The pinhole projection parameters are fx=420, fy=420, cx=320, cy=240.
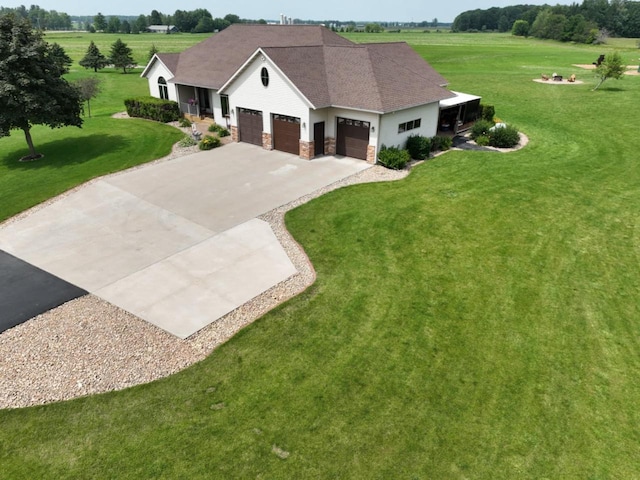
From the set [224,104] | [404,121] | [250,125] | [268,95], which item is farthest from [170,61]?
[404,121]

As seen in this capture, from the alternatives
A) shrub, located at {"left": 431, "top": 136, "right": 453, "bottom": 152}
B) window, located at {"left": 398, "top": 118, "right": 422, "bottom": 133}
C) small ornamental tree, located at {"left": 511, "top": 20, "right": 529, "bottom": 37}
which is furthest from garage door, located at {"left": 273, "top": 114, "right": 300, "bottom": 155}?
small ornamental tree, located at {"left": 511, "top": 20, "right": 529, "bottom": 37}

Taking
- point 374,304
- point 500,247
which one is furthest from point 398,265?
point 500,247

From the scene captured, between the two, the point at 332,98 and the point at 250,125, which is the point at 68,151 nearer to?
the point at 250,125

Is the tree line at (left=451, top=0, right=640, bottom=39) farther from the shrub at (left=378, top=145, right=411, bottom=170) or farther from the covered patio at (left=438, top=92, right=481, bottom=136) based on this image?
the shrub at (left=378, top=145, right=411, bottom=170)

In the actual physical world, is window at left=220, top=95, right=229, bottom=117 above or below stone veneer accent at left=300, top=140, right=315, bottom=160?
above

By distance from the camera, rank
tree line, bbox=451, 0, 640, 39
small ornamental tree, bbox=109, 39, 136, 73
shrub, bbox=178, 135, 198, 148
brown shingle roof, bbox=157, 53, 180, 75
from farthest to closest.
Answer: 1. tree line, bbox=451, 0, 640, 39
2. small ornamental tree, bbox=109, 39, 136, 73
3. brown shingle roof, bbox=157, 53, 180, 75
4. shrub, bbox=178, 135, 198, 148

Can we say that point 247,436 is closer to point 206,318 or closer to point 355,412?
point 355,412
